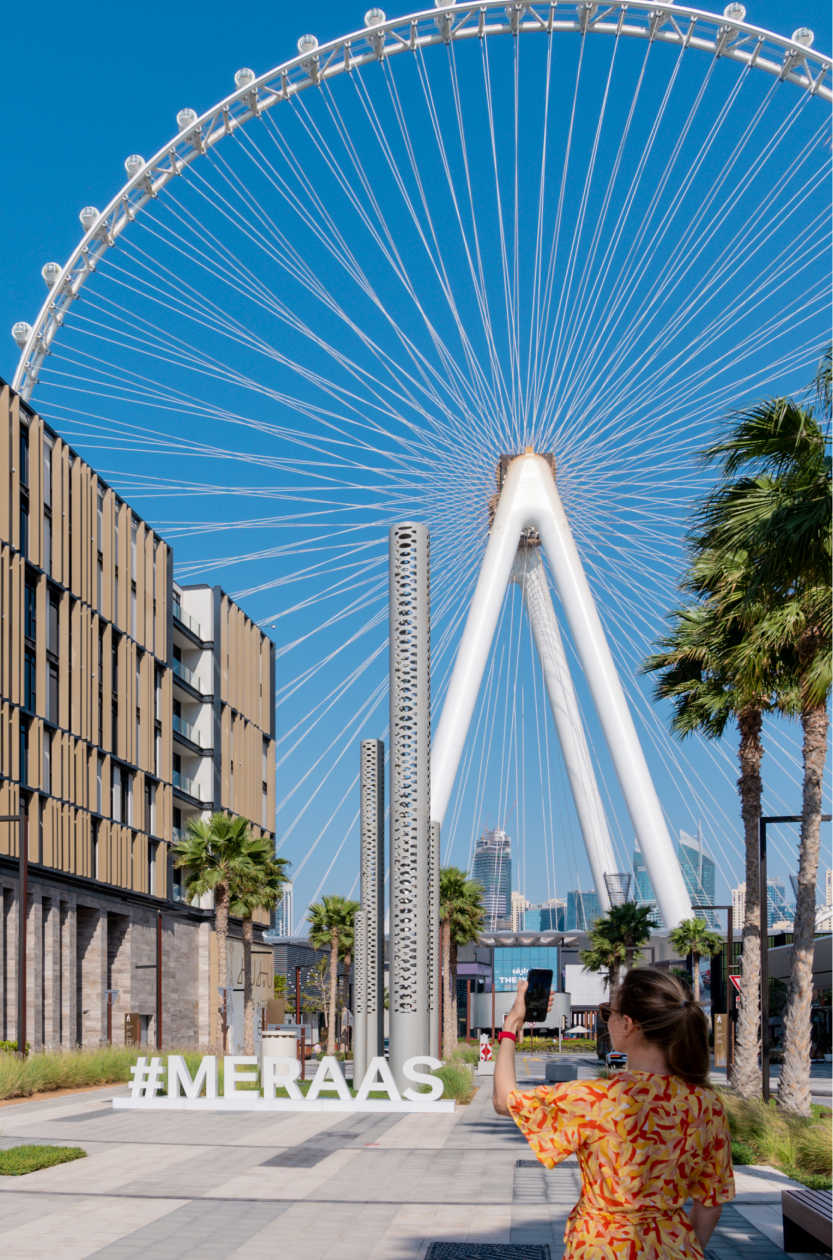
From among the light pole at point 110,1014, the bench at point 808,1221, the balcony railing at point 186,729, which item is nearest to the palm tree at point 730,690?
the bench at point 808,1221

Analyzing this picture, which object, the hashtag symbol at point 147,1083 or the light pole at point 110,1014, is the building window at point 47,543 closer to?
the light pole at point 110,1014

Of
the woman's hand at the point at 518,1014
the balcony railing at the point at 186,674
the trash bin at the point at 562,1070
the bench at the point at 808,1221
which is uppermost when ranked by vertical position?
the balcony railing at the point at 186,674

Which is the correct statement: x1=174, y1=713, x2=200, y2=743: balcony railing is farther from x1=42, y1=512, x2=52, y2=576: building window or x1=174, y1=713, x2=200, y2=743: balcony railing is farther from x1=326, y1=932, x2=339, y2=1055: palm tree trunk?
x1=42, y1=512, x2=52, y2=576: building window

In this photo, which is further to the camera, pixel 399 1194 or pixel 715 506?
pixel 715 506

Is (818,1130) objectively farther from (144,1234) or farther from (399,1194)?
(144,1234)

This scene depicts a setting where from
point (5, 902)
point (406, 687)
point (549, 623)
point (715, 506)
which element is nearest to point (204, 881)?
point (5, 902)

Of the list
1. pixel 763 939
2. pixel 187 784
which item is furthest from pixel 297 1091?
pixel 187 784
